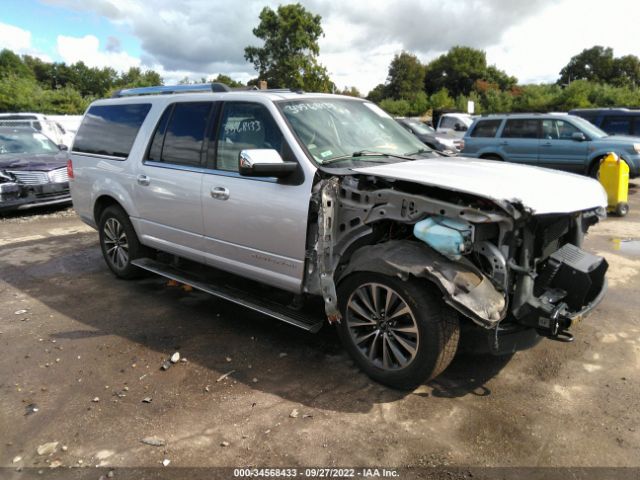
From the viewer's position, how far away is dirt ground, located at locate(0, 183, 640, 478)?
2756 mm

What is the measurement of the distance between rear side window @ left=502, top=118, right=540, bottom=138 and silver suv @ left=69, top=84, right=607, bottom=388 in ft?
30.0

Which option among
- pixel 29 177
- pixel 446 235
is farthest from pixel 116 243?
pixel 29 177

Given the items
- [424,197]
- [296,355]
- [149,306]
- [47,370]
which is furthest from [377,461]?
[149,306]

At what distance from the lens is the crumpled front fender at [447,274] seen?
2807 mm

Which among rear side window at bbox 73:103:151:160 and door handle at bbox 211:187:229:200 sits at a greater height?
rear side window at bbox 73:103:151:160

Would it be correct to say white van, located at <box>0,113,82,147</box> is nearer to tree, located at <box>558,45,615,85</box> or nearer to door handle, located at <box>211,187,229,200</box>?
door handle, located at <box>211,187,229,200</box>


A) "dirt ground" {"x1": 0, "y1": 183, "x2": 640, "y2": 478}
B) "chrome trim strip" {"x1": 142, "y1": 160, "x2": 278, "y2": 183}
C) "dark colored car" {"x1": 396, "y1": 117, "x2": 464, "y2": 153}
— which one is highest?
"chrome trim strip" {"x1": 142, "y1": 160, "x2": 278, "y2": 183}

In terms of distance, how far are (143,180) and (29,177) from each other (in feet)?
20.2

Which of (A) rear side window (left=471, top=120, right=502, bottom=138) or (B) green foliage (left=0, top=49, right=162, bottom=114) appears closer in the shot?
(A) rear side window (left=471, top=120, right=502, bottom=138)

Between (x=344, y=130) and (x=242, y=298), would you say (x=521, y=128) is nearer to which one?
(x=344, y=130)

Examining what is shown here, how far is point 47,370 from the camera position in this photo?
3738mm

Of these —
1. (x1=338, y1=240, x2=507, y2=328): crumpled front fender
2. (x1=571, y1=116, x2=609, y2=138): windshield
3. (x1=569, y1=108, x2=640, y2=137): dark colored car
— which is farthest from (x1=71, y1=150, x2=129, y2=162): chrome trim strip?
(x1=569, y1=108, x2=640, y2=137): dark colored car

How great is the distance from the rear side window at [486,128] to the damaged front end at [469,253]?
10322mm

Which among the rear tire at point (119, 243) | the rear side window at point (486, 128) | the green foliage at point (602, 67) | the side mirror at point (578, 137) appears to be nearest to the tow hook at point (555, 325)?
the rear tire at point (119, 243)
